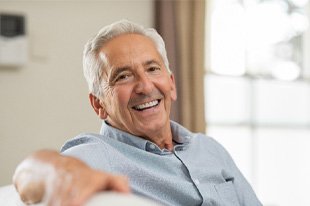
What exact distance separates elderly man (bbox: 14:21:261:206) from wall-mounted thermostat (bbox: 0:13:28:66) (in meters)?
1.03

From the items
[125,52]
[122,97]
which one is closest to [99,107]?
[122,97]

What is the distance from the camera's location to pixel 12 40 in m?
2.69

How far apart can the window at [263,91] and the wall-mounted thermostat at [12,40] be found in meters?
1.31

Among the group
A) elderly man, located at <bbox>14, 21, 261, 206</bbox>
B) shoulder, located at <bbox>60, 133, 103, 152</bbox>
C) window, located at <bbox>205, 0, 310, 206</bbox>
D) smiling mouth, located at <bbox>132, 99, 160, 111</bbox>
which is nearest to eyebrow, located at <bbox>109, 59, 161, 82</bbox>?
elderly man, located at <bbox>14, 21, 261, 206</bbox>

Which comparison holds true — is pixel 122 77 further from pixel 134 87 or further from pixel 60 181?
pixel 60 181

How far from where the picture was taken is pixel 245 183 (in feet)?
6.05

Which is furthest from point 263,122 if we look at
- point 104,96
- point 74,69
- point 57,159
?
point 57,159

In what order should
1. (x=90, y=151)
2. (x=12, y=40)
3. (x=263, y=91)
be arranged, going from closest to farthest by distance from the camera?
(x=90, y=151), (x=12, y=40), (x=263, y=91)

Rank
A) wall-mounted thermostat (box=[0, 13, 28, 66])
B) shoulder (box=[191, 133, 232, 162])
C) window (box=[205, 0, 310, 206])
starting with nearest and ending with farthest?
shoulder (box=[191, 133, 232, 162]) → wall-mounted thermostat (box=[0, 13, 28, 66]) → window (box=[205, 0, 310, 206])

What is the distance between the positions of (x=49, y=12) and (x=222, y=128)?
1497 mm

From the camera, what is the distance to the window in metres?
3.72

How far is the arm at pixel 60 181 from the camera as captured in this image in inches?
27.5

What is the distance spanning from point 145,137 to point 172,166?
5.8 inches

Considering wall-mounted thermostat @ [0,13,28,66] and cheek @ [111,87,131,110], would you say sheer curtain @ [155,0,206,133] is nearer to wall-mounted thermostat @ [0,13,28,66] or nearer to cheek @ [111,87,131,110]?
wall-mounted thermostat @ [0,13,28,66]
